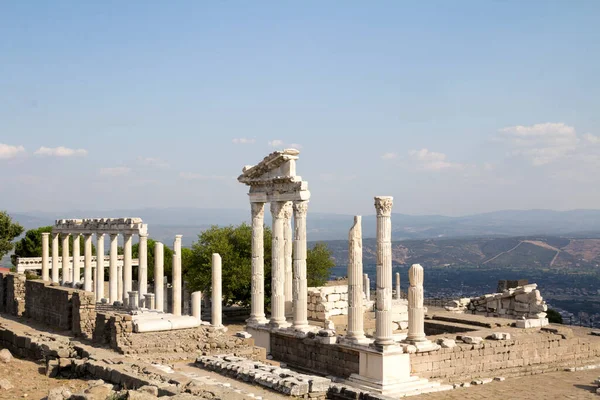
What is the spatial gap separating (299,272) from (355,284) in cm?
361

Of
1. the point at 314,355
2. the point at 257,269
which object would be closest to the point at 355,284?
the point at 314,355

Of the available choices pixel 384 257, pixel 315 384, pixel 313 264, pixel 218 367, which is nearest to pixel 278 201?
pixel 384 257

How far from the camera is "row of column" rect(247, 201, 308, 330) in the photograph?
28.5 meters

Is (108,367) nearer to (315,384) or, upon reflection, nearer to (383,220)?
(315,384)

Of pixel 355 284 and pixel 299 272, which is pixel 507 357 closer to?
pixel 355 284

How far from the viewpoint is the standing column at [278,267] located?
29656mm

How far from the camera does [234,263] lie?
147ft

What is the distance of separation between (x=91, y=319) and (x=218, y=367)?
6683mm

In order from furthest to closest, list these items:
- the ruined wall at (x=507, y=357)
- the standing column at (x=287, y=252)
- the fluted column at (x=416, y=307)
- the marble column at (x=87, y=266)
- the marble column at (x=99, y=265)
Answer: the marble column at (x=87, y=266) < the marble column at (x=99, y=265) < the standing column at (x=287, y=252) < the ruined wall at (x=507, y=357) < the fluted column at (x=416, y=307)

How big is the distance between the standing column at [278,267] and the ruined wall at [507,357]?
695 centimetres

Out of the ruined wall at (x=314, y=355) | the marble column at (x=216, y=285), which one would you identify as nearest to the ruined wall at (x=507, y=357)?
the ruined wall at (x=314, y=355)

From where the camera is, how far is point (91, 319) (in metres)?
27.2

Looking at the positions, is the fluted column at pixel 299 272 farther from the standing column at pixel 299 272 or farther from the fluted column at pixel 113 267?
the fluted column at pixel 113 267

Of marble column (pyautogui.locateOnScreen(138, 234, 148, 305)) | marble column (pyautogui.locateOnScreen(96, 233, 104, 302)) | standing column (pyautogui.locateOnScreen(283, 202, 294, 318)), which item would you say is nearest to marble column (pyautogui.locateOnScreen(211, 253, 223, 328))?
standing column (pyautogui.locateOnScreen(283, 202, 294, 318))
